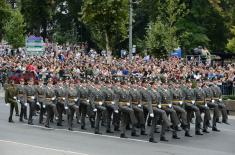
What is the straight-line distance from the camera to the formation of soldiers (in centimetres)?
2094

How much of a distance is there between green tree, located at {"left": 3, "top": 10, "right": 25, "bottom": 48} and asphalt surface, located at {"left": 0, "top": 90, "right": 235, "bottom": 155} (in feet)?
93.6

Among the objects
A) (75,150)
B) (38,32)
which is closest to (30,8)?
(38,32)

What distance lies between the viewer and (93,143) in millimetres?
19641

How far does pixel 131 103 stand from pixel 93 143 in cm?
247

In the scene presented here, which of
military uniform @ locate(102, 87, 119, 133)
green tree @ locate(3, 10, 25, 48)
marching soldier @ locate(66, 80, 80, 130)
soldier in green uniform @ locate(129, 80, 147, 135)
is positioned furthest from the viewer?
green tree @ locate(3, 10, 25, 48)

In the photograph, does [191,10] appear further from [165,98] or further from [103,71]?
[165,98]

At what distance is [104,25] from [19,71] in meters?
5.31

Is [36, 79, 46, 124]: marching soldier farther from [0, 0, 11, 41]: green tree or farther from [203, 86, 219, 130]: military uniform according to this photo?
Answer: [0, 0, 11, 41]: green tree

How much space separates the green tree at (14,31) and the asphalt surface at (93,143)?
2852 centimetres

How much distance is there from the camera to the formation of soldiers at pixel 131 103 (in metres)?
20.9

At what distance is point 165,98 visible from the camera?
68.6ft

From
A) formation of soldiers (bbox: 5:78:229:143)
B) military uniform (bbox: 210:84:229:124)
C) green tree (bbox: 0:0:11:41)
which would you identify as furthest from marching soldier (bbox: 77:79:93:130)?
green tree (bbox: 0:0:11:41)

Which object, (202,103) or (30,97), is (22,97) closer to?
(30,97)

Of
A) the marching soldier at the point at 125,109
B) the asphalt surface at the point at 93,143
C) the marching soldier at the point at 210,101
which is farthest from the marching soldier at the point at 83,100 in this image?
the marching soldier at the point at 210,101
